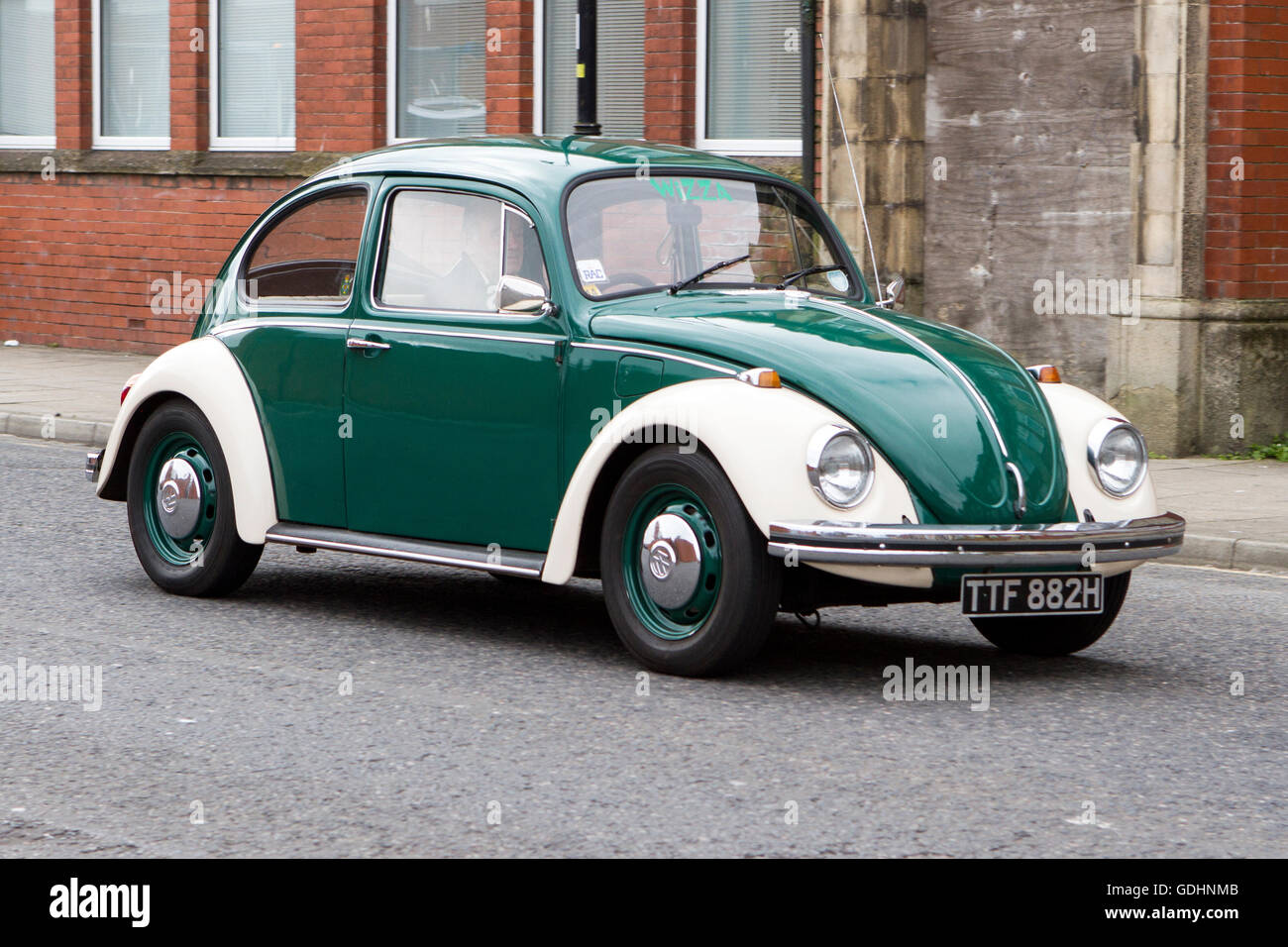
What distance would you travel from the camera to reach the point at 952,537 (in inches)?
247

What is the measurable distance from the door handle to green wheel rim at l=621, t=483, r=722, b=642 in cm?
138

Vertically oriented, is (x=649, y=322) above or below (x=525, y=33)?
below

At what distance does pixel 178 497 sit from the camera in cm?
816

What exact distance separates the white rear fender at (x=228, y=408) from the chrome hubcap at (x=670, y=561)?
1.87m

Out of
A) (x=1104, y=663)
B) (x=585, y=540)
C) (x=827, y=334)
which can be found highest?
(x=827, y=334)

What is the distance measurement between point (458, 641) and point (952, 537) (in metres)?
2.00

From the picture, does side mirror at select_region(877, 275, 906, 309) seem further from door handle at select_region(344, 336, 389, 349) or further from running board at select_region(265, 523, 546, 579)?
door handle at select_region(344, 336, 389, 349)

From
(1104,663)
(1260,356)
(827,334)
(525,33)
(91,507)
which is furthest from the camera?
(525,33)

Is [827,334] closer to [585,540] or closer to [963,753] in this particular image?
[585,540]

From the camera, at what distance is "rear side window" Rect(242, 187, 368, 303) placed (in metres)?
7.93

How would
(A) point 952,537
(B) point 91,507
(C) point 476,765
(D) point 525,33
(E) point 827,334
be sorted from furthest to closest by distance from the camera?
(D) point 525,33, (B) point 91,507, (E) point 827,334, (A) point 952,537, (C) point 476,765

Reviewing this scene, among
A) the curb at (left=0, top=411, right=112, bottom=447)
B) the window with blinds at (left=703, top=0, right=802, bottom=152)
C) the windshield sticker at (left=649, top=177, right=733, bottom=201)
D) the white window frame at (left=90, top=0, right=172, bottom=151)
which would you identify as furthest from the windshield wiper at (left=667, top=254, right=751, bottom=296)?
the white window frame at (left=90, top=0, right=172, bottom=151)

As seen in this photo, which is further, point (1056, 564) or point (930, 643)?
point (930, 643)
